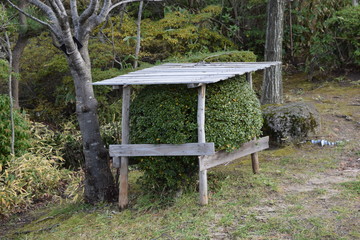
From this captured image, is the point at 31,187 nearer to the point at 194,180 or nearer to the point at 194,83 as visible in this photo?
the point at 194,180

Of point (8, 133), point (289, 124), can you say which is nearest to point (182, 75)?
point (289, 124)

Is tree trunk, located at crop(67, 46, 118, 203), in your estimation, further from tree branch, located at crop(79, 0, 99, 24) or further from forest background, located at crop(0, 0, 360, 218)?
forest background, located at crop(0, 0, 360, 218)

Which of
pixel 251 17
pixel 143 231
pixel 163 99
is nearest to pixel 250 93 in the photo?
pixel 163 99

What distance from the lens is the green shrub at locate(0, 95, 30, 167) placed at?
7.71 metres

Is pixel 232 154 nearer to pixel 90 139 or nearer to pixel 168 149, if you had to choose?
pixel 168 149

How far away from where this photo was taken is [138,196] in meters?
6.27

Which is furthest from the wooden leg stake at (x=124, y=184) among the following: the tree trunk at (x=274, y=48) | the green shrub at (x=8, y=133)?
the tree trunk at (x=274, y=48)

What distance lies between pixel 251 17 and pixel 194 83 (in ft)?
31.8

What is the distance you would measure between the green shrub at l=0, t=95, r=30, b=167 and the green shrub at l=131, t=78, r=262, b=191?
330cm

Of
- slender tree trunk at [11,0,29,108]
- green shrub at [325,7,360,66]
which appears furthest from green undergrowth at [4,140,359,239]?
green shrub at [325,7,360,66]

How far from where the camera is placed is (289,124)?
8.24 meters

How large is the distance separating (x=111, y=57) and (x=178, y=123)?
5438 millimetres

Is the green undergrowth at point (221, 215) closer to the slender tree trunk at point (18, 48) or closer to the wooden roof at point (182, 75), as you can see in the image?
the wooden roof at point (182, 75)

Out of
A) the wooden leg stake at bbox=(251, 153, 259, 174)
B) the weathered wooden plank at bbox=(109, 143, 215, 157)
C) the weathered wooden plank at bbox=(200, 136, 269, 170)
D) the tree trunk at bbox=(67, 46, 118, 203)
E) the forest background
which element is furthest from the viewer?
the forest background
